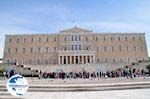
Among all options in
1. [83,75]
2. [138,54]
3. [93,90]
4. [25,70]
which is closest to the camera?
[93,90]

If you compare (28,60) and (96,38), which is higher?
(96,38)

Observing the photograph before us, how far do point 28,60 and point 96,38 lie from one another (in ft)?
80.0

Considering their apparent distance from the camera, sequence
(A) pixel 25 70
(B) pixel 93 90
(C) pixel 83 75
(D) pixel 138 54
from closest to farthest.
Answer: (B) pixel 93 90 < (C) pixel 83 75 < (A) pixel 25 70 < (D) pixel 138 54

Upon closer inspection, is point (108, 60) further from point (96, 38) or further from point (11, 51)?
point (11, 51)

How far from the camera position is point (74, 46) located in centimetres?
7675

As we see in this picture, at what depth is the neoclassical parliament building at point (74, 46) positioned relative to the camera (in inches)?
3031

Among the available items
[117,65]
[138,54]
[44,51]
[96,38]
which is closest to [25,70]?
[117,65]

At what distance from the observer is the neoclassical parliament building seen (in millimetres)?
77000

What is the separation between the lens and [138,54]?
253 feet

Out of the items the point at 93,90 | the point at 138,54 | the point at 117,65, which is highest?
the point at 138,54

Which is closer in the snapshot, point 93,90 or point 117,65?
point 93,90

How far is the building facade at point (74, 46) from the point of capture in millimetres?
77000

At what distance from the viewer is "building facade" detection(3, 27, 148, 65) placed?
77.0 metres

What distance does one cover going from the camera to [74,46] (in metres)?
76.8
